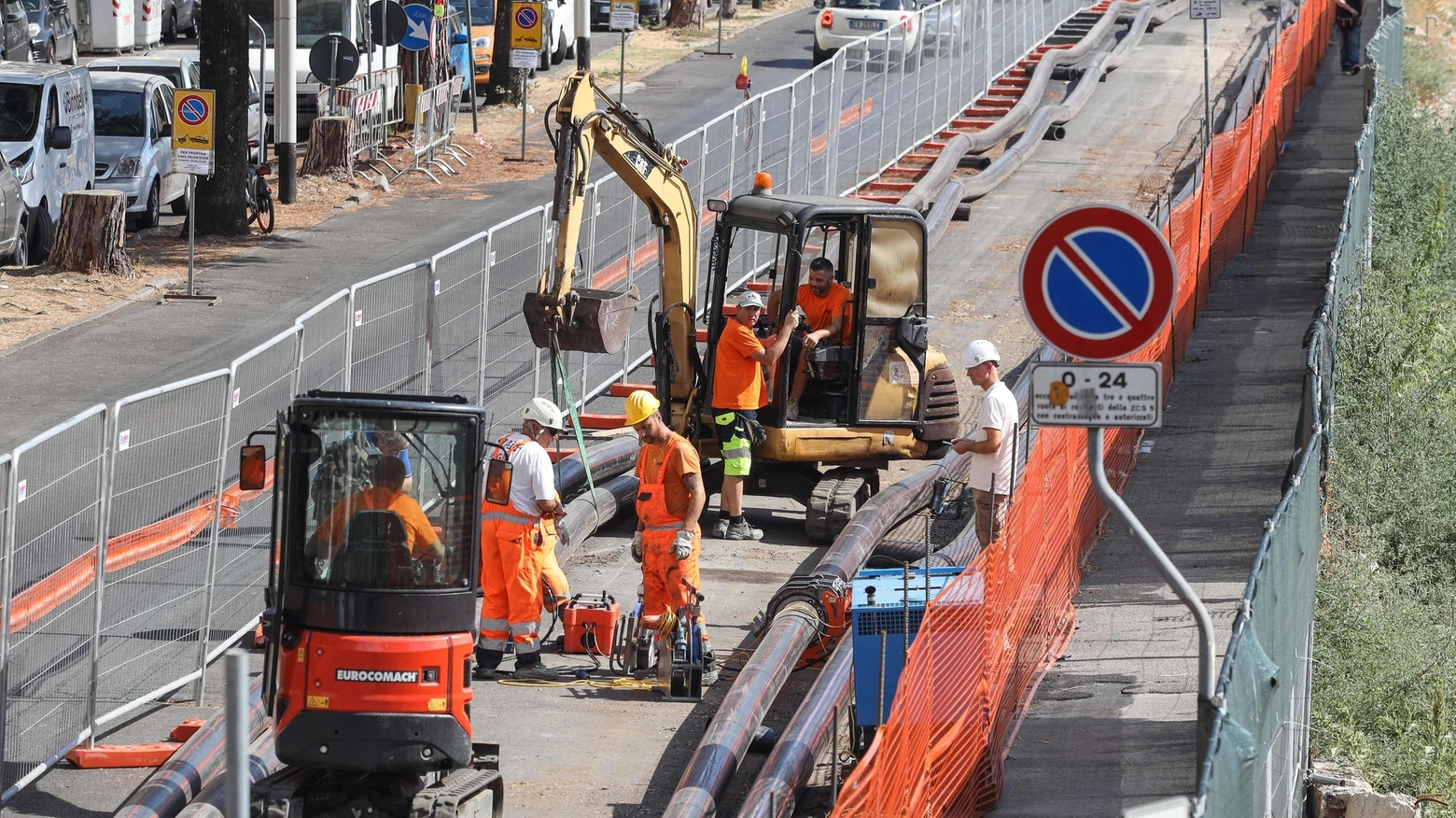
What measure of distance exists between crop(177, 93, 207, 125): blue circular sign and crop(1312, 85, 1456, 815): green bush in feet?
38.8

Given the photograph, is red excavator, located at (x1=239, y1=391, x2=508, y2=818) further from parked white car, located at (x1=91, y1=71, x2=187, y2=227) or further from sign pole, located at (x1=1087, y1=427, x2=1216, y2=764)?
parked white car, located at (x1=91, y1=71, x2=187, y2=227)

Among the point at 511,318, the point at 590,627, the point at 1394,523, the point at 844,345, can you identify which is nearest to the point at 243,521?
the point at 590,627

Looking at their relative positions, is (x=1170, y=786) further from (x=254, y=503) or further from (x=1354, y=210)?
(x=1354, y=210)

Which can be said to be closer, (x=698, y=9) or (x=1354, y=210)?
(x=1354, y=210)

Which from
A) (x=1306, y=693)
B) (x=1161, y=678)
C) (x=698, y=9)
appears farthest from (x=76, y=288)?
(x=698, y=9)

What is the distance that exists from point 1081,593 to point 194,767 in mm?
6272

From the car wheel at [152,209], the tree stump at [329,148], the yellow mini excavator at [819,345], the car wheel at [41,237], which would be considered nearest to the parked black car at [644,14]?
the tree stump at [329,148]

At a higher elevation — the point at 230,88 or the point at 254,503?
the point at 230,88

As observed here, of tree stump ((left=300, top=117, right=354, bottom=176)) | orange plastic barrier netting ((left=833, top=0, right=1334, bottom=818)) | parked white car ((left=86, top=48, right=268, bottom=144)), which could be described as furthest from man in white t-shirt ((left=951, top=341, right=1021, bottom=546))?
tree stump ((left=300, top=117, right=354, bottom=176))

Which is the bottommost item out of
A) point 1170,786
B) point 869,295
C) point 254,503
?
point 1170,786

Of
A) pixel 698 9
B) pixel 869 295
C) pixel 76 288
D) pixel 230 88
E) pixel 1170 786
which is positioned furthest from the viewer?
pixel 698 9

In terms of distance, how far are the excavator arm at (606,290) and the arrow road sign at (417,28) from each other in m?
15.7

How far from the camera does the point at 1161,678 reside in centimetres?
1156

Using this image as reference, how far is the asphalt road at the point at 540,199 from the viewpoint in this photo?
35.6ft
